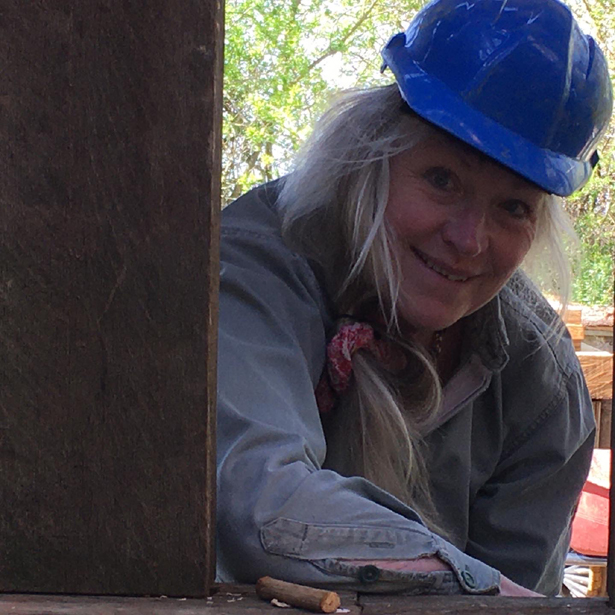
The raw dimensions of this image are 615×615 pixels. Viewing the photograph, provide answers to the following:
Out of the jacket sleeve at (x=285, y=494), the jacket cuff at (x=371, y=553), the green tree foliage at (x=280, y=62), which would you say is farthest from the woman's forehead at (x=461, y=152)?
the green tree foliage at (x=280, y=62)

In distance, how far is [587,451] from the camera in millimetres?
1781

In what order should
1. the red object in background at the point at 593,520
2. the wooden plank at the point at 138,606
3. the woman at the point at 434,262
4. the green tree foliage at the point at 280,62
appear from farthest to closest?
the green tree foliage at the point at 280,62, the red object in background at the point at 593,520, the woman at the point at 434,262, the wooden plank at the point at 138,606

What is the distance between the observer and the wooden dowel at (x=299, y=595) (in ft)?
2.46

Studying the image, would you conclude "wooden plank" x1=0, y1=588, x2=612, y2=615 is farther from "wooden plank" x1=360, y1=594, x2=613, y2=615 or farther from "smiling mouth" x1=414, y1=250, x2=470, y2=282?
"smiling mouth" x1=414, y1=250, x2=470, y2=282

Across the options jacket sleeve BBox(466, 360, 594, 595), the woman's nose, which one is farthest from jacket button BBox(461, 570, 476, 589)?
jacket sleeve BBox(466, 360, 594, 595)

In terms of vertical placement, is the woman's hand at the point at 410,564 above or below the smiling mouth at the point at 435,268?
below

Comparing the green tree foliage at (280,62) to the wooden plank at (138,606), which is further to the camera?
the green tree foliage at (280,62)

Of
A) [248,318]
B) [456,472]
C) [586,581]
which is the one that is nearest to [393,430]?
[456,472]

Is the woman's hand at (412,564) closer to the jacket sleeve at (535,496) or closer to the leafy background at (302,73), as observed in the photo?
the jacket sleeve at (535,496)

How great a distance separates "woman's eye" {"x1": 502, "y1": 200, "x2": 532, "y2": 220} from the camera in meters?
1.47

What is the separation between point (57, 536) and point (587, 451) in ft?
4.16

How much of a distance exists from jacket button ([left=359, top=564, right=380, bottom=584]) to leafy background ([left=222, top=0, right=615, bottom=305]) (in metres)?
7.11

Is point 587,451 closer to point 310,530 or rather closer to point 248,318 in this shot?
point 248,318

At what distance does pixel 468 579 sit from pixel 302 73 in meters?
8.23
